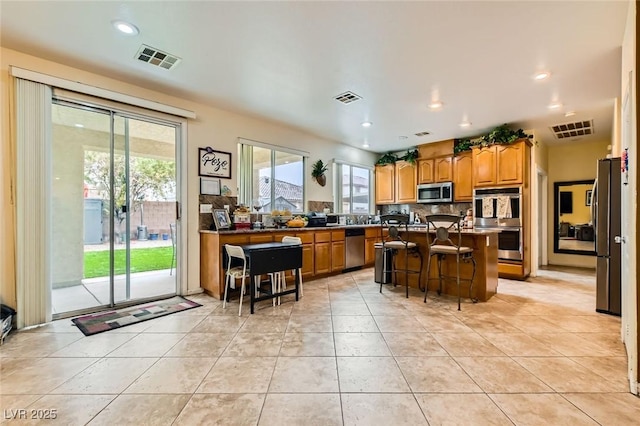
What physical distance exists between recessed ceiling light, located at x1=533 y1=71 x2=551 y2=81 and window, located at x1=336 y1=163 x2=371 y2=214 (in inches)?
144

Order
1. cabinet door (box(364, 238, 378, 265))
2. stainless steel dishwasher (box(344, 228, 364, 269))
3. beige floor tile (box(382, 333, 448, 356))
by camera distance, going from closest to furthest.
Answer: beige floor tile (box(382, 333, 448, 356)) → stainless steel dishwasher (box(344, 228, 364, 269)) → cabinet door (box(364, 238, 378, 265))

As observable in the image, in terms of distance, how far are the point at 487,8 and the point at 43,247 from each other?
4.52 metres

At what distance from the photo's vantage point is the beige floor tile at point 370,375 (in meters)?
1.80

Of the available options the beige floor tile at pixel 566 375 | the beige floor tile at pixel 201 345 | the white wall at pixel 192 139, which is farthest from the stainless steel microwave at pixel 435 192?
the beige floor tile at pixel 201 345

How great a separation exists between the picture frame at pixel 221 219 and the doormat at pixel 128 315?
42.1 inches

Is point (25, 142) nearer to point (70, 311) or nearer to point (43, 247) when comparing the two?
point (43, 247)

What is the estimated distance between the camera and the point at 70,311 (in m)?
3.09

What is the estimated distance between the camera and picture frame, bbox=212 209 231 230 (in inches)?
157

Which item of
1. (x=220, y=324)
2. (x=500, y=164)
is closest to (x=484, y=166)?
(x=500, y=164)

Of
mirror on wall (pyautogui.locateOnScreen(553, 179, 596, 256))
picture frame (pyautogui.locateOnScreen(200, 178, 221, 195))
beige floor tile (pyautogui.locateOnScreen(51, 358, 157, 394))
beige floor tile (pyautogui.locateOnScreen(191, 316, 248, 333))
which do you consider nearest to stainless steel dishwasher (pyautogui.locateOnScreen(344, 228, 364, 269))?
picture frame (pyautogui.locateOnScreen(200, 178, 221, 195))

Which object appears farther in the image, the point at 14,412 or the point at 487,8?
the point at 487,8

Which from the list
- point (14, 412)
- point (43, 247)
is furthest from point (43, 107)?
point (14, 412)

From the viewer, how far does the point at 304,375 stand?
194 cm

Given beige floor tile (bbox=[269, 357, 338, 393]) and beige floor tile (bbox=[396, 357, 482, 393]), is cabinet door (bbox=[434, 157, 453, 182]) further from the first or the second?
beige floor tile (bbox=[269, 357, 338, 393])
